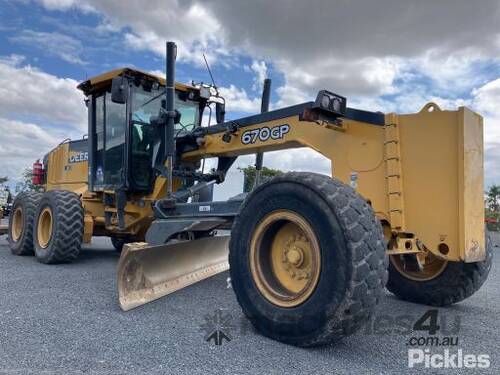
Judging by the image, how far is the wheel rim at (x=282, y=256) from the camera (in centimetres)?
313

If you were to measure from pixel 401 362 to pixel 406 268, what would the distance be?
1747 millimetres

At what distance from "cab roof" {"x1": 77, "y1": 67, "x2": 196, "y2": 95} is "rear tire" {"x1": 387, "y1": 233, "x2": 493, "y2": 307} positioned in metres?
4.18

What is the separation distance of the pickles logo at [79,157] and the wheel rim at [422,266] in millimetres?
5659

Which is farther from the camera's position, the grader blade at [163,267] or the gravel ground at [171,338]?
the grader blade at [163,267]

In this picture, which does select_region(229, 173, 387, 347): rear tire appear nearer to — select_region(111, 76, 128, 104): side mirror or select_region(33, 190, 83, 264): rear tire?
select_region(111, 76, 128, 104): side mirror

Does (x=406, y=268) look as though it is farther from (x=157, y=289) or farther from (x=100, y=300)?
(x=100, y=300)

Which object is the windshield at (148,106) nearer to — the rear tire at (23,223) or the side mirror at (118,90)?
the side mirror at (118,90)

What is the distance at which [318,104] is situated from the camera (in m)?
3.68

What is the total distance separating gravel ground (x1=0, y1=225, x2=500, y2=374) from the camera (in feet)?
8.59

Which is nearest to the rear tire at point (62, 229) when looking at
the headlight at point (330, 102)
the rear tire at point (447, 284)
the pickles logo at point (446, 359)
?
the headlight at point (330, 102)

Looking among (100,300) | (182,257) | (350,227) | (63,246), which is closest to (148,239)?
(182,257)

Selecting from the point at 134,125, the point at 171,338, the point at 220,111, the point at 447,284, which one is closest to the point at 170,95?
the point at 134,125

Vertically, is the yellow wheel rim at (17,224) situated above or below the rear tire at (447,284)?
above

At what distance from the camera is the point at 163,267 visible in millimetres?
4723
